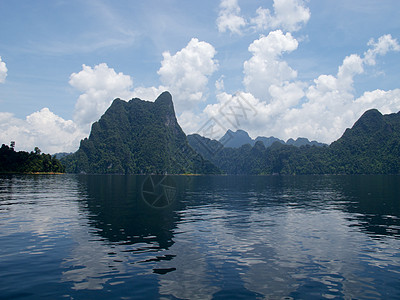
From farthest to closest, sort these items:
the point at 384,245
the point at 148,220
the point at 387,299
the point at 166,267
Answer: the point at 148,220 < the point at 384,245 < the point at 166,267 < the point at 387,299

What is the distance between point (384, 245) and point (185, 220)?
21563 millimetres

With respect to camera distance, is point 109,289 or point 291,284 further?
point 291,284

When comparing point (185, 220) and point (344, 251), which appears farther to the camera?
point (185, 220)

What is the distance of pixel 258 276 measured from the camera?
55.4 ft

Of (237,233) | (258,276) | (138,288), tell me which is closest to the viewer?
(138,288)

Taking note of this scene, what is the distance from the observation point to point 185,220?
3600 centimetres

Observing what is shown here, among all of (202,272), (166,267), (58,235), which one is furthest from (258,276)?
(58,235)

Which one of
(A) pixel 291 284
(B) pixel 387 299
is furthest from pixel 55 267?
(B) pixel 387 299

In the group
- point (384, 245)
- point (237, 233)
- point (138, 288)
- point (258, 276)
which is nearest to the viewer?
point (138, 288)

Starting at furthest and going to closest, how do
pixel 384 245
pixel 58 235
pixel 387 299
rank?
pixel 58 235
pixel 384 245
pixel 387 299

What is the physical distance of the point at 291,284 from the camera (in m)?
15.7

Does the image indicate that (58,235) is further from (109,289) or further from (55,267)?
(109,289)

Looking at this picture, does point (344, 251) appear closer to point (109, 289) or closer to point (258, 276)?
point (258, 276)

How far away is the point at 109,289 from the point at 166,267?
173 inches
